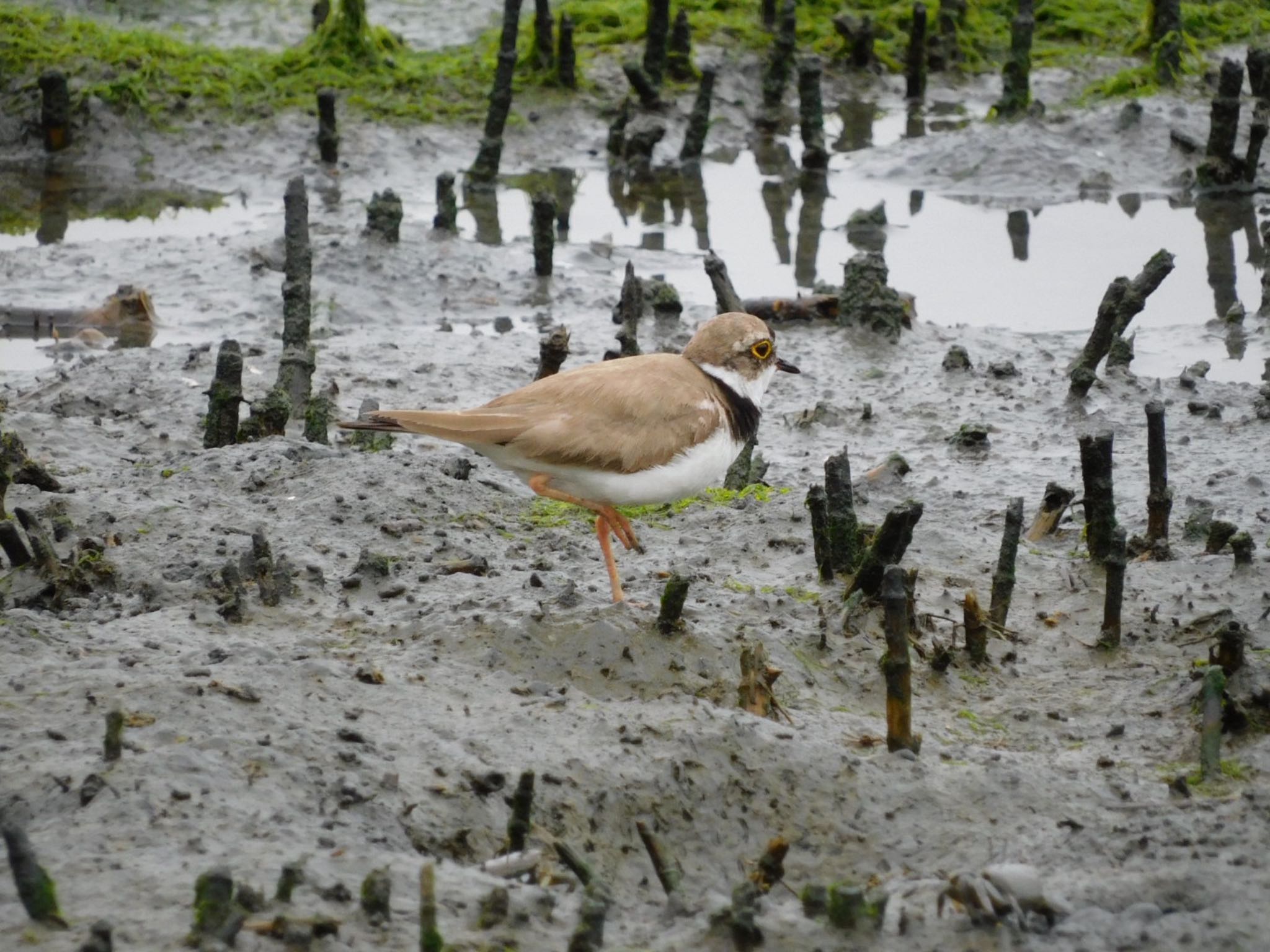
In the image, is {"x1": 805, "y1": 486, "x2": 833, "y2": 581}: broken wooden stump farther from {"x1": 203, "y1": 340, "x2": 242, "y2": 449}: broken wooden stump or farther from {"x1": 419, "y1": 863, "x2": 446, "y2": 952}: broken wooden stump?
{"x1": 419, "y1": 863, "x2": 446, "y2": 952}: broken wooden stump

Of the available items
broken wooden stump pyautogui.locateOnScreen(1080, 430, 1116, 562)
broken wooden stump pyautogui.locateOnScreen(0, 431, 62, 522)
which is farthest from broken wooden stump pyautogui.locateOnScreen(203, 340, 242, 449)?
broken wooden stump pyautogui.locateOnScreen(1080, 430, 1116, 562)

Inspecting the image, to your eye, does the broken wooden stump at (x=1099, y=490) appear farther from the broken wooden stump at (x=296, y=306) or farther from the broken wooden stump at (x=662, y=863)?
the broken wooden stump at (x=296, y=306)

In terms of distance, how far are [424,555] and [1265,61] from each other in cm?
1067

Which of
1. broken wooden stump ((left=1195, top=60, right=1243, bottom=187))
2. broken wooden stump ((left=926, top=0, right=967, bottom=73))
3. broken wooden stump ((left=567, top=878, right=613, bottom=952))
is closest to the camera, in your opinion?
broken wooden stump ((left=567, top=878, right=613, bottom=952))

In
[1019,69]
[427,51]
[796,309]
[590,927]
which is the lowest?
[590,927]

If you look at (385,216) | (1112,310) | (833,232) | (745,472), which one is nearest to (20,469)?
(745,472)

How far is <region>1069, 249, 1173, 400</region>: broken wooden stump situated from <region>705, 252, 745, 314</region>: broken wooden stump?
207 cm

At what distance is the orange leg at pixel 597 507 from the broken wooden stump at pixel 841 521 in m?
0.80

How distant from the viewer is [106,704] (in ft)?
15.0

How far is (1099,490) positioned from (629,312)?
3.39 metres

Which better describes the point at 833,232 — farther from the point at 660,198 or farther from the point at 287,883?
the point at 287,883

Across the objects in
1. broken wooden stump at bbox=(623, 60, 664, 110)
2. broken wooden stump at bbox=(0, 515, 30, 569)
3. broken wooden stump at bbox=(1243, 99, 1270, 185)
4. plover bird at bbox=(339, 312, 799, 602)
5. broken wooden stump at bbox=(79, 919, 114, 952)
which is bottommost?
broken wooden stump at bbox=(79, 919, 114, 952)

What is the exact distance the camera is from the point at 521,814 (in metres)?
4.02

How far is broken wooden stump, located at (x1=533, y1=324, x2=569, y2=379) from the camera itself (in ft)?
26.1
